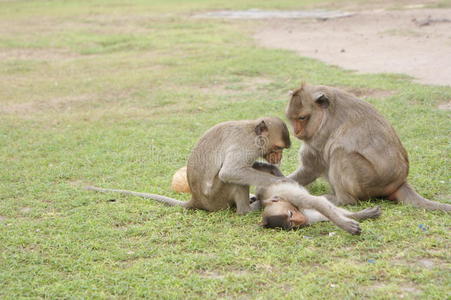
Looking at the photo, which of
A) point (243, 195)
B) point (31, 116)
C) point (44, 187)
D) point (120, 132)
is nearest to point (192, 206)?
point (243, 195)

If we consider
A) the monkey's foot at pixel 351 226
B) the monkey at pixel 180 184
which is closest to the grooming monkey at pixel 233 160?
the monkey at pixel 180 184

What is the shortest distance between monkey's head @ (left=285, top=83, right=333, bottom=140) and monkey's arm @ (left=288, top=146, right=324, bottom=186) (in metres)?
0.27

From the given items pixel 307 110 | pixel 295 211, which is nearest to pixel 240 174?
pixel 295 211

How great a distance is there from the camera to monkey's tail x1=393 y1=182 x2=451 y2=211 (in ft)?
17.6

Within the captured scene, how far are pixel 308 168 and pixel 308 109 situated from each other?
69 cm

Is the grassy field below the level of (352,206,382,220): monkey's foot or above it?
below

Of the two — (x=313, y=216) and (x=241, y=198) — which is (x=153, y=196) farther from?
(x=313, y=216)

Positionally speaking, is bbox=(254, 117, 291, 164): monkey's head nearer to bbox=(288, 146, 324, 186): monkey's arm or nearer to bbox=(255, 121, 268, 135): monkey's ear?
bbox=(255, 121, 268, 135): monkey's ear

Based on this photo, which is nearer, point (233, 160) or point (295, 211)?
point (295, 211)

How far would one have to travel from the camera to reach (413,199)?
5.54m

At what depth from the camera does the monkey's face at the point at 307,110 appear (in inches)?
229

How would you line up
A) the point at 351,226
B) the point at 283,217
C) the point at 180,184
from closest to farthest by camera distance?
the point at 351,226
the point at 283,217
the point at 180,184

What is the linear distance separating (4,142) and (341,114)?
226 inches

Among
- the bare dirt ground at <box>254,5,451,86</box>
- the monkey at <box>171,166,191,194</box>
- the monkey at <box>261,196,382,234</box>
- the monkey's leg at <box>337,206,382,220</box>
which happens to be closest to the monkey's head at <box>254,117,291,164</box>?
the monkey at <box>261,196,382,234</box>
